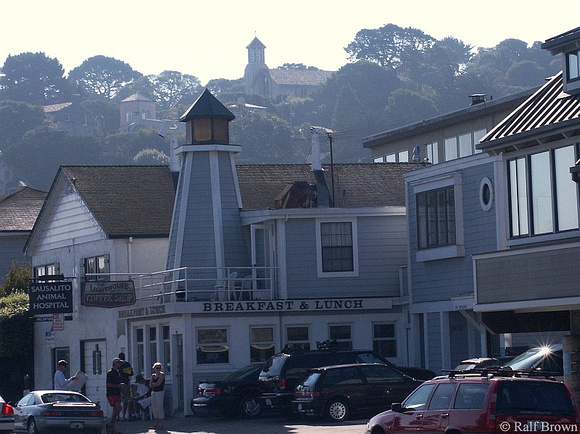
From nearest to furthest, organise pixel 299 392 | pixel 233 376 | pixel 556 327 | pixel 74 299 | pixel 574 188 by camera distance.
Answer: pixel 574 188
pixel 556 327
pixel 299 392
pixel 233 376
pixel 74 299

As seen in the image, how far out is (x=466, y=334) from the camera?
3412 cm

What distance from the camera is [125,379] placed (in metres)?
34.3

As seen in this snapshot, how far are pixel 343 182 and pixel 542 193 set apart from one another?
1844 centimetres

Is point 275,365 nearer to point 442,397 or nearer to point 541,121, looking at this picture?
point 541,121

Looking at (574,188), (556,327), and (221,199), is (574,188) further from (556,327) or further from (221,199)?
(221,199)

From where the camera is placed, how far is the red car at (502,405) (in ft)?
63.9

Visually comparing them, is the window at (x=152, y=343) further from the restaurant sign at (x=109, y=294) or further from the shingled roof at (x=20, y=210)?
the shingled roof at (x=20, y=210)

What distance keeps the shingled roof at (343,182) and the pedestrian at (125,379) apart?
25.5 feet

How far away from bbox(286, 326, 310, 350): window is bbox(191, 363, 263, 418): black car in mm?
4002

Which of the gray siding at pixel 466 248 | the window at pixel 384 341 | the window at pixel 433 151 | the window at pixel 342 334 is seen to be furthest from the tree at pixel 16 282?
the window at pixel 433 151

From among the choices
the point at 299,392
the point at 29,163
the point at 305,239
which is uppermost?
the point at 29,163

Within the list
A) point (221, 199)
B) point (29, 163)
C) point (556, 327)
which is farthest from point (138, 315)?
point (29, 163)

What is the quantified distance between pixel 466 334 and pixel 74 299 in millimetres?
14416

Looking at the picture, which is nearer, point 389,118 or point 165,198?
point 165,198
